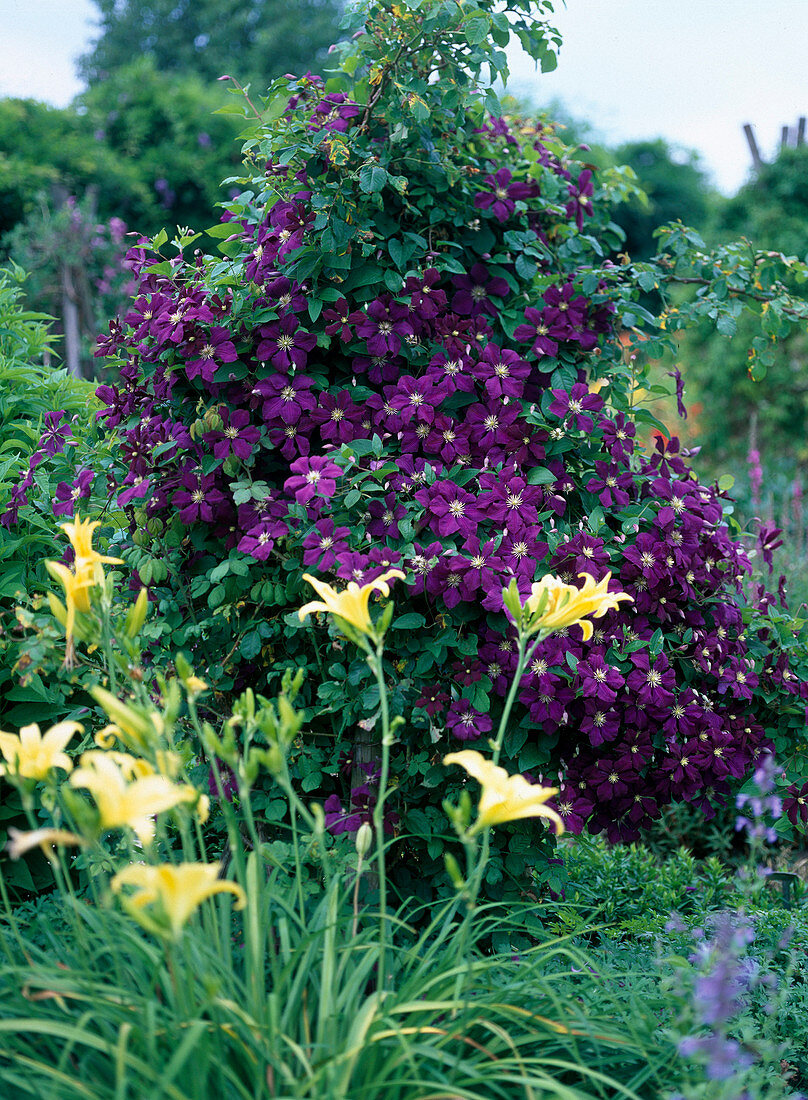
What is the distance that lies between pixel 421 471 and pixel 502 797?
2.89ft

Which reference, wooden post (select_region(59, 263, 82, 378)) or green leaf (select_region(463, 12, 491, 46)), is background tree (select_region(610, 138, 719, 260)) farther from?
green leaf (select_region(463, 12, 491, 46))

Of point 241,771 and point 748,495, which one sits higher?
point 748,495

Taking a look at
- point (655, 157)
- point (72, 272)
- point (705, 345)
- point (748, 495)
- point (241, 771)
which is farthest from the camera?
point (655, 157)

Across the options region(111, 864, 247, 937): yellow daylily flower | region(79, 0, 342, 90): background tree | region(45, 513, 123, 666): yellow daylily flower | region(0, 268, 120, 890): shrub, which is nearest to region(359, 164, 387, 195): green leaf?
region(0, 268, 120, 890): shrub

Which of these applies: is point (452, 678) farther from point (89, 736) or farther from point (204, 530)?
point (89, 736)

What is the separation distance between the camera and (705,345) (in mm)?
7938

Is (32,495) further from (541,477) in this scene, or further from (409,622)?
(541,477)

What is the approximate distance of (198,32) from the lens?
2220cm

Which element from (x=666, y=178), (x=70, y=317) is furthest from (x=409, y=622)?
(x=666, y=178)

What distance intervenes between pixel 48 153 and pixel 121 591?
732 cm

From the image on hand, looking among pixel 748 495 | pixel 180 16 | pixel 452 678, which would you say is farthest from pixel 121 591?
pixel 180 16

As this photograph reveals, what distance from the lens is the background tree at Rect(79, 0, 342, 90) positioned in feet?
68.8

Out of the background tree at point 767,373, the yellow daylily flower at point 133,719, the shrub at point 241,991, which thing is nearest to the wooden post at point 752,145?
the background tree at point 767,373

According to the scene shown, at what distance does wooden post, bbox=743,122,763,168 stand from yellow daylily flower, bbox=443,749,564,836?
7278mm
